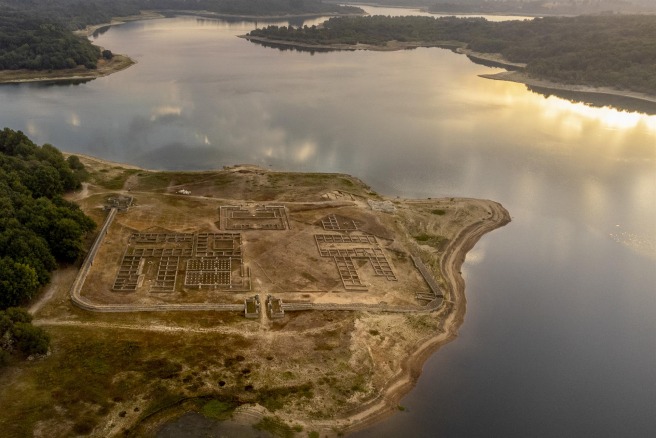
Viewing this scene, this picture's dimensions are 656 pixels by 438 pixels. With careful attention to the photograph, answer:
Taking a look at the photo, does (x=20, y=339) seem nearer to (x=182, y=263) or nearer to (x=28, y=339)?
(x=28, y=339)

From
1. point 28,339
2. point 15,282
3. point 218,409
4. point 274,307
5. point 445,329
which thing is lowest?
point 218,409

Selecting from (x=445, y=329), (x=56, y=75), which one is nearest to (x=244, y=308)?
(x=445, y=329)

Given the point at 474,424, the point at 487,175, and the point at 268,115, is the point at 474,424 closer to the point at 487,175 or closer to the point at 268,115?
the point at 487,175

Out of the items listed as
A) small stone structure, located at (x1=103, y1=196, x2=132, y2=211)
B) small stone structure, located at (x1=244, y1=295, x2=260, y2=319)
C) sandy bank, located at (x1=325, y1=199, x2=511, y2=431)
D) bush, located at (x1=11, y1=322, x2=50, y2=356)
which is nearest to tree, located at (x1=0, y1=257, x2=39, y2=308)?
bush, located at (x1=11, y1=322, x2=50, y2=356)

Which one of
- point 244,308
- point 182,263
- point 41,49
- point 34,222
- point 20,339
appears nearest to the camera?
point 20,339

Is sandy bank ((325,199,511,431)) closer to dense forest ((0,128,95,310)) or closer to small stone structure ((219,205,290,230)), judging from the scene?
small stone structure ((219,205,290,230))

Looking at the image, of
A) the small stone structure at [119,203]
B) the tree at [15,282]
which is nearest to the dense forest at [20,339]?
the tree at [15,282]

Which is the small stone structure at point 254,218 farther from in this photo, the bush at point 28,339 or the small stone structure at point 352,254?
the bush at point 28,339
